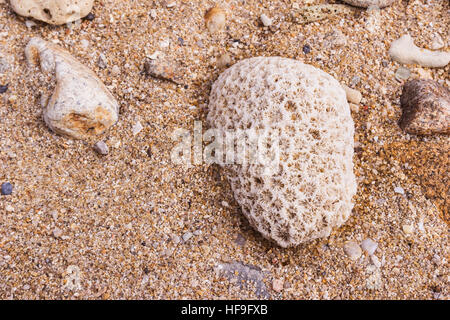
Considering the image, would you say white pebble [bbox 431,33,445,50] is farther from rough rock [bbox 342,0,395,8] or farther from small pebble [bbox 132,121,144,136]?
A: small pebble [bbox 132,121,144,136]

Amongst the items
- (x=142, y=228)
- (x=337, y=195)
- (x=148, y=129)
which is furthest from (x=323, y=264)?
(x=148, y=129)

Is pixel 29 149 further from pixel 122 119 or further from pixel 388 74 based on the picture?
pixel 388 74

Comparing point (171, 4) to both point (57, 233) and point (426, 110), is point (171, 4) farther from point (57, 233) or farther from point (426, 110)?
point (426, 110)

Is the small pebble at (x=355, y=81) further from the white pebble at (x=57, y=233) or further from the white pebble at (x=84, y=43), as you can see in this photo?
the white pebble at (x=57, y=233)

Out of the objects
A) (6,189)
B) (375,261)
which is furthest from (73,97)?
(375,261)

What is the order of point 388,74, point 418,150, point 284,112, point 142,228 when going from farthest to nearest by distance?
point 388,74, point 418,150, point 142,228, point 284,112
